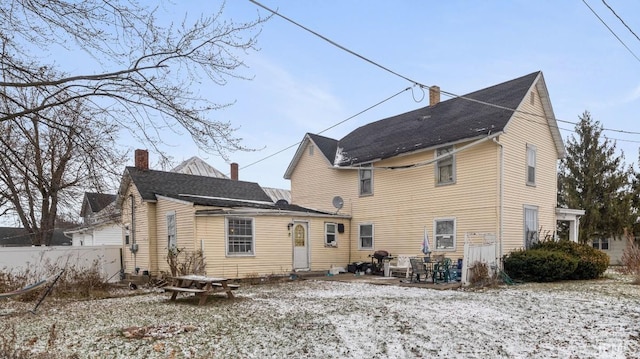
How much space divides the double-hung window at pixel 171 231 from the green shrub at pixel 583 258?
13.3 m

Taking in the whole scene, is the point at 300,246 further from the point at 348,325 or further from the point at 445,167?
the point at 348,325

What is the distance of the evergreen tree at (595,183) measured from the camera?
25.8m

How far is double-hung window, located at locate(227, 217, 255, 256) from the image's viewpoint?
1548 cm

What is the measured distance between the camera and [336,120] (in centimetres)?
2186

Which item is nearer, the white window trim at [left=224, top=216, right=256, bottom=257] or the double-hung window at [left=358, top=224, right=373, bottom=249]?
the white window trim at [left=224, top=216, right=256, bottom=257]

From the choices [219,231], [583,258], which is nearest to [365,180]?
[219,231]

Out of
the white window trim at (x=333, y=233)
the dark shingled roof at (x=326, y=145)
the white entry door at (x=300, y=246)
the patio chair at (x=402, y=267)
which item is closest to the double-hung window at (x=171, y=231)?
the white entry door at (x=300, y=246)

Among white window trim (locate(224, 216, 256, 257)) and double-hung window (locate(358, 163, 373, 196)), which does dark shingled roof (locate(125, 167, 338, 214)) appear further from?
double-hung window (locate(358, 163, 373, 196))

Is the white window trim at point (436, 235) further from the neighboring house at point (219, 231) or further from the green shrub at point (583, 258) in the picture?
the neighboring house at point (219, 231)

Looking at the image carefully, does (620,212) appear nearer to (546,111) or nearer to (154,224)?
(546,111)

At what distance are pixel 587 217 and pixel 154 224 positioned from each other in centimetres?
2472

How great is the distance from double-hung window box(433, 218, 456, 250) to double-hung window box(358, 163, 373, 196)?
142 inches

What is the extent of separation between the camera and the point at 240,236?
616 inches

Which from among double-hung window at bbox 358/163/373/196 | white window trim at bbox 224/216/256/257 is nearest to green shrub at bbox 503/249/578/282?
double-hung window at bbox 358/163/373/196
